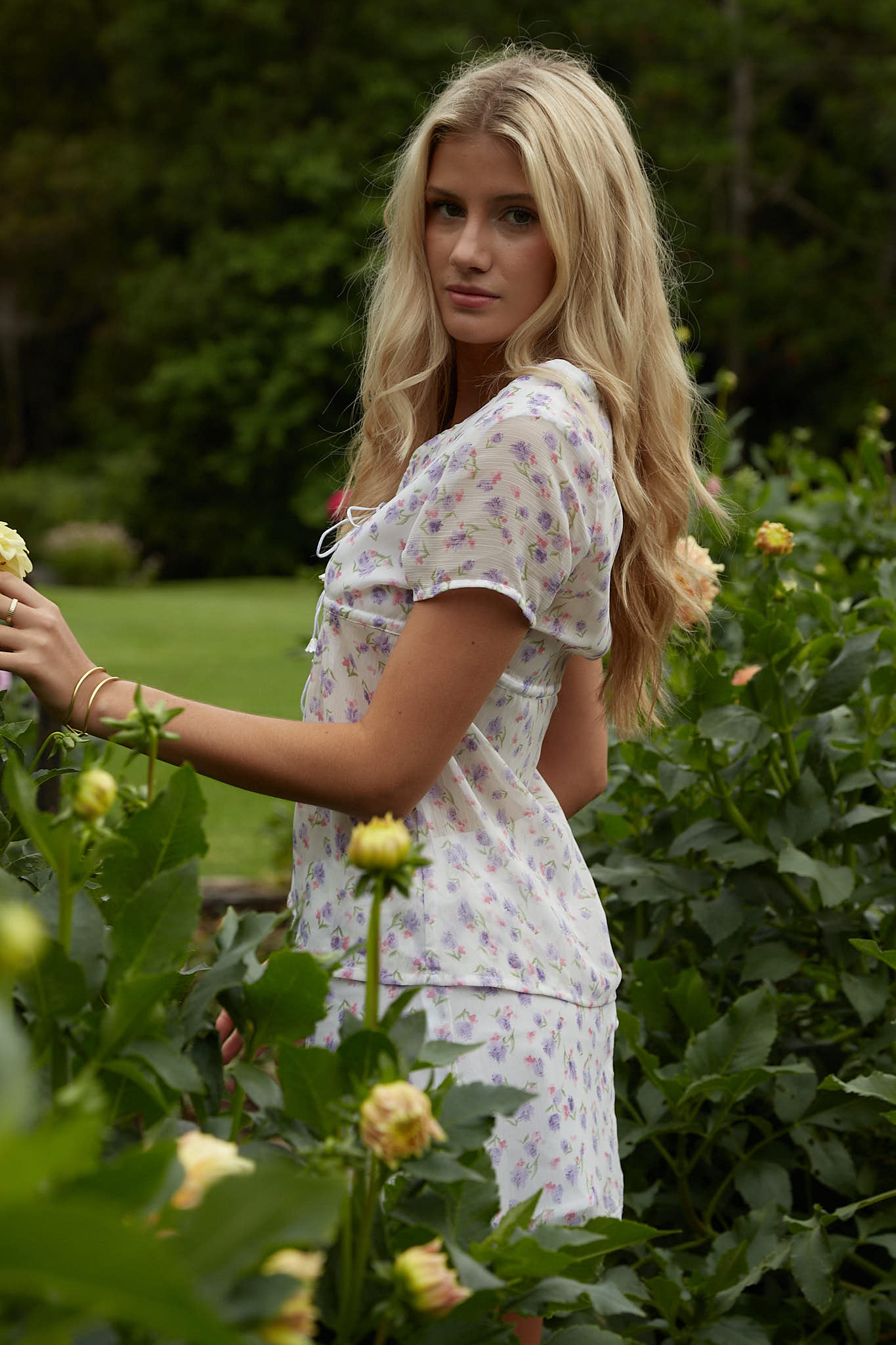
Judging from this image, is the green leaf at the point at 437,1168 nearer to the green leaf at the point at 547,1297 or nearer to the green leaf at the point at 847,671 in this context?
the green leaf at the point at 547,1297

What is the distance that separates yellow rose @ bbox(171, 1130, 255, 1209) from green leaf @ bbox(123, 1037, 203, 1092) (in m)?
0.10

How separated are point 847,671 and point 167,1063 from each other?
55.9 inches

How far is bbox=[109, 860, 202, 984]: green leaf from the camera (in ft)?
2.38

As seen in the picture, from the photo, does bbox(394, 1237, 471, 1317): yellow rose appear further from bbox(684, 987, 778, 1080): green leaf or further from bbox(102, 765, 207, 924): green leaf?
bbox(684, 987, 778, 1080): green leaf

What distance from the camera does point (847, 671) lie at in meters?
1.95

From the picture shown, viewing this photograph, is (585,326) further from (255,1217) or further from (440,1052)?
(255,1217)

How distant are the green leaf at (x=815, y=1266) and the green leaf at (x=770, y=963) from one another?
36 centimetres

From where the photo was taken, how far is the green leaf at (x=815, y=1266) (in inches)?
69.5

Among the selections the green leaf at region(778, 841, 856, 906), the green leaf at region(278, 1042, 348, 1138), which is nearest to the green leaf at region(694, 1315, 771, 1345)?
the green leaf at region(778, 841, 856, 906)

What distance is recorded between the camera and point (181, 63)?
25484 millimetres

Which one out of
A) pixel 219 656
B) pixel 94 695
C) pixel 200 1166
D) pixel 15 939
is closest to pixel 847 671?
pixel 94 695

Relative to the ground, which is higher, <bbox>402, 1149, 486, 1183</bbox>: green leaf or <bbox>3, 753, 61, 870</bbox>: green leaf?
<bbox>3, 753, 61, 870</bbox>: green leaf

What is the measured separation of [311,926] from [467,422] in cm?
49

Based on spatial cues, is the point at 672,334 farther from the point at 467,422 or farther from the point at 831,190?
the point at 831,190
